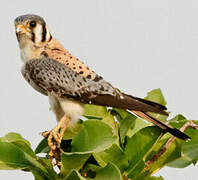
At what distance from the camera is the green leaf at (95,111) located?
283 cm

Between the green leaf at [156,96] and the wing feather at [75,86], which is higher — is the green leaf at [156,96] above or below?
below

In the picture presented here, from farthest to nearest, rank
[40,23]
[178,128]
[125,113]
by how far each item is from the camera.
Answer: [40,23], [125,113], [178,128]

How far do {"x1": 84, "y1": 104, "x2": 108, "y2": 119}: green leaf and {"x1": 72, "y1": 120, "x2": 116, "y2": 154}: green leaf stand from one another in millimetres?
317

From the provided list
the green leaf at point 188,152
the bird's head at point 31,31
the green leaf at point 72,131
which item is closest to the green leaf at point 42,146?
the green leaf at point 72,131

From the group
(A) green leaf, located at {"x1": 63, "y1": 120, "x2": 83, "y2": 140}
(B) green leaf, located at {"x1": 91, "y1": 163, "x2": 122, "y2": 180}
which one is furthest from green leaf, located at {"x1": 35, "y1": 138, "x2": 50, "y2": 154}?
(B) green leaf, located at {"x1": 91, "y1": 163, "x2": 122, "y2": 180}

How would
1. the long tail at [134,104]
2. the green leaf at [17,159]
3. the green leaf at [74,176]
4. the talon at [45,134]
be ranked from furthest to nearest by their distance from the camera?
the talon at [45,134] → the long tail at [134,104] → the green leaf at [17,159] → the green leaf at [74,176]

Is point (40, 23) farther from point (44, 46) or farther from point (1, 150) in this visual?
point (1, 150)

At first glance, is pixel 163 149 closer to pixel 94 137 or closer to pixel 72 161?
pixel 94 137

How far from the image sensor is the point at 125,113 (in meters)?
2.94

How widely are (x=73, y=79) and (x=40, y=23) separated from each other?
481 mm

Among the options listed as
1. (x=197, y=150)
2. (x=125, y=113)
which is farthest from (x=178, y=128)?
(x=125, y=113)

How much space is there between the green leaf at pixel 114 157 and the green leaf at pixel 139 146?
37mm

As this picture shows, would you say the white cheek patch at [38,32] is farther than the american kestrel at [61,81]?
Yes

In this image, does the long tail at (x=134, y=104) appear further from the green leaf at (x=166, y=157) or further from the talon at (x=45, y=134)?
the talon at (x=45, y=134)
